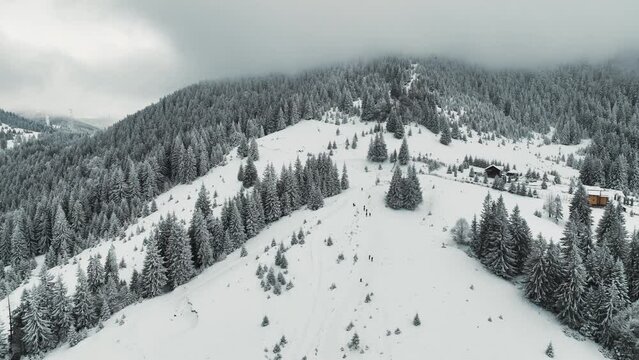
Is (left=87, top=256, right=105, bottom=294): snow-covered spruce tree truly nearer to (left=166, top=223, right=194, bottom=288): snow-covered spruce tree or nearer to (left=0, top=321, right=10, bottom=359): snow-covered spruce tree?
(left=166, top=223, right=194, bottom=288): snow-covered spruce tree

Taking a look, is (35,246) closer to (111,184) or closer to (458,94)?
(111,184)

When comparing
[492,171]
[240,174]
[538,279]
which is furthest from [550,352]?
[240,174]

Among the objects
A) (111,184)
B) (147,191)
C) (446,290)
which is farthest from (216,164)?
(446,290)

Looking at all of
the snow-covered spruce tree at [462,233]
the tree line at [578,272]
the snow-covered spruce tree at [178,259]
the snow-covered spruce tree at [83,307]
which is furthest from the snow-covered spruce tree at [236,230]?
the tree line at [578,272]

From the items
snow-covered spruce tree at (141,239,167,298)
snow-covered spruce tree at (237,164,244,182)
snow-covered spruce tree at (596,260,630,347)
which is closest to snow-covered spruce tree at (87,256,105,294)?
snow-covered spruce tree at (141,239,167,298)

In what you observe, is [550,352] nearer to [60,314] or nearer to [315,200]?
[315,200]

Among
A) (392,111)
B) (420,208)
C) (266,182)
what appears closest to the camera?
(420,208)
